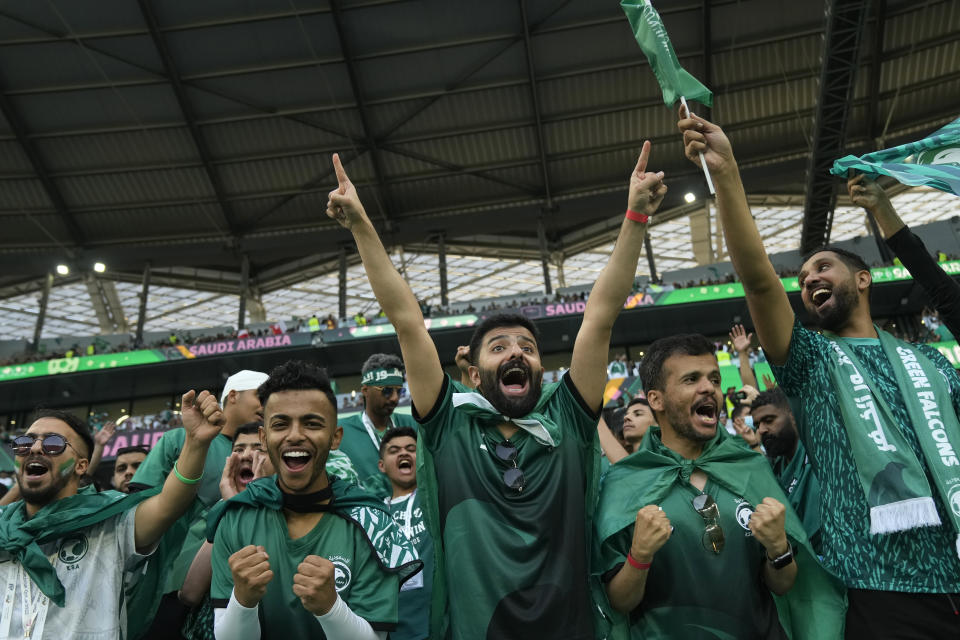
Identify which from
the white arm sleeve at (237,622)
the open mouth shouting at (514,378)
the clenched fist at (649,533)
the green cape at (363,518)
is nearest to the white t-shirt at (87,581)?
the green cape at (363,518)

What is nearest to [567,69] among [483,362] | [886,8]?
[886,8]

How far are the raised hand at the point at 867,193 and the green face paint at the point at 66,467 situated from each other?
3395 mm

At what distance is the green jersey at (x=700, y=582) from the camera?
237 centimetres

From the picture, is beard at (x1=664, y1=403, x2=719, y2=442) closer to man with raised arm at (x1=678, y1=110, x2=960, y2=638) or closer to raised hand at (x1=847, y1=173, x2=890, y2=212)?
man with raised arm at (x1=678, y1=110, x2=960, y2=638)

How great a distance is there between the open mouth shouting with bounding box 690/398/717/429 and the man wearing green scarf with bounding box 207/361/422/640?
1188mm

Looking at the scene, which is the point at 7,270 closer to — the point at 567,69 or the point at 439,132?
the point at 439,132

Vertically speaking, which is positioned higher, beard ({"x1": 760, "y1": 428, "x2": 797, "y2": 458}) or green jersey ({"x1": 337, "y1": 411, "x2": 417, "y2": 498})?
green jersey ({"x1": 337, "y1": 411, "x2": 417, "y2": 498})

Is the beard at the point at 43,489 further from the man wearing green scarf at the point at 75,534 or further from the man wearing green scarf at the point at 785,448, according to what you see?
the man wearing green scarf at the point at 785,448

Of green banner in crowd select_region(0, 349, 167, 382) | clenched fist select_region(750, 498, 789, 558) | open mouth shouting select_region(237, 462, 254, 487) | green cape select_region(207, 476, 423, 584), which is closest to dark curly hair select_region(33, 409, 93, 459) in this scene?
open mouth shouting select_region(237, 462, 254, 487)

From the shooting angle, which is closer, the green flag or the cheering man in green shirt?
the cheering man in green shirt

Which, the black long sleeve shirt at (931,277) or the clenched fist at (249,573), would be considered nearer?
the clenched fist at (249,573)

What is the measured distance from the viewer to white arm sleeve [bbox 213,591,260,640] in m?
2.17

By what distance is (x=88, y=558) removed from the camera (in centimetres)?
271

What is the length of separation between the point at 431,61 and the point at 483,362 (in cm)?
1793
